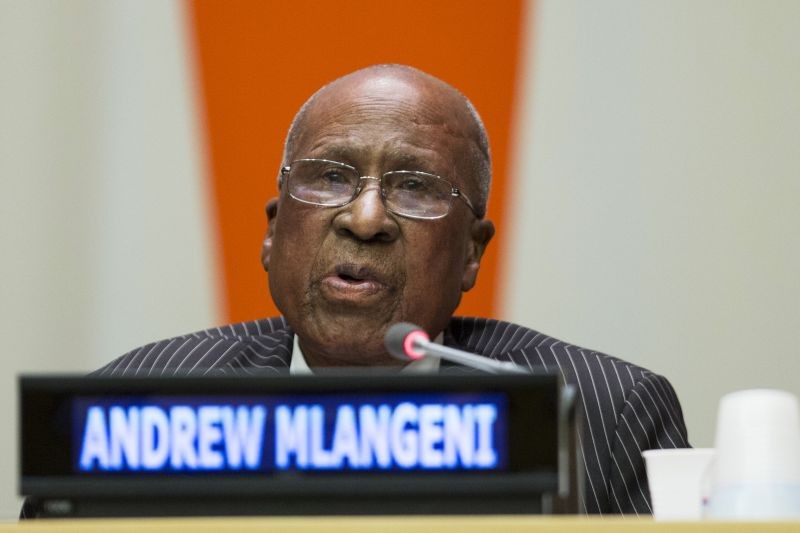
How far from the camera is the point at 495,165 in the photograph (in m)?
2.84

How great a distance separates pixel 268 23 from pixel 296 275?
1.09 metres

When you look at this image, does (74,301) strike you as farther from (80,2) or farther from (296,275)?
(296,275)

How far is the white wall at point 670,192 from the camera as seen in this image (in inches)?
106

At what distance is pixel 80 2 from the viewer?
2.88 m

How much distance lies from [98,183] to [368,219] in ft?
3.65

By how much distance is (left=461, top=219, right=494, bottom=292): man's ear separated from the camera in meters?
2.26

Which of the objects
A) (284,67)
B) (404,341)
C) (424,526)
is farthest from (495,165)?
(424,526)

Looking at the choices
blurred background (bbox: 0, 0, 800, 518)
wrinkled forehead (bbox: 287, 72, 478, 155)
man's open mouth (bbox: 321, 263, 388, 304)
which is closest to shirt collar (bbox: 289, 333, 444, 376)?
man's open mouth (bbox: 321, 263, 388, 304)

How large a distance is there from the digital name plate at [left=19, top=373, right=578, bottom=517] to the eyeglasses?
1.14 m

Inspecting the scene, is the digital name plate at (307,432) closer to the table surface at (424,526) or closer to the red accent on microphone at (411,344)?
the table surface at (424,526)

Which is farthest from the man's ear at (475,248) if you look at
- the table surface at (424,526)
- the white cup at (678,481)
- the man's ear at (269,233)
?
the table surface at (424,526)

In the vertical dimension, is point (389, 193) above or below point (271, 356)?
above

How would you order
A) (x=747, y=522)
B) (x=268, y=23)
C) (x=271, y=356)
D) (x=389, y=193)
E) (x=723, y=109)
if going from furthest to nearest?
1. (x=268, y=23)
2. (x=723, y=109)
3. (x=271, y=356)
4. (x=389, y=193)
5. (x=747, y=522)

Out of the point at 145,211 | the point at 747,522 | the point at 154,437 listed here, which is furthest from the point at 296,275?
the point at 747,522
